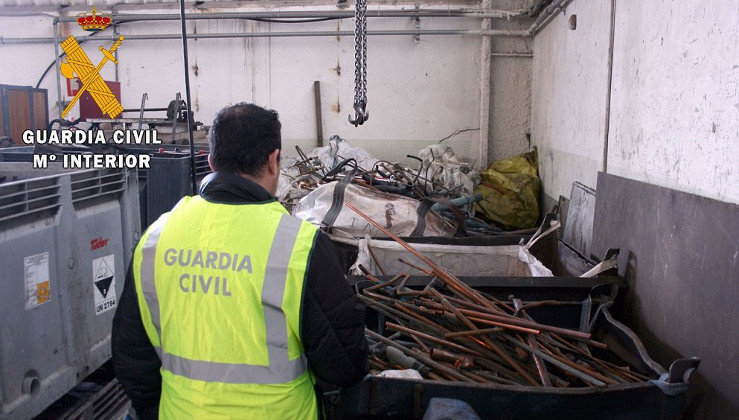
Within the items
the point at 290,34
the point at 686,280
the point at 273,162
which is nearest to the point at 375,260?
the point at 686,280

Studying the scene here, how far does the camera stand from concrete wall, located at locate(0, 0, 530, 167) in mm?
6148

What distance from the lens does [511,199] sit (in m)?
4.85

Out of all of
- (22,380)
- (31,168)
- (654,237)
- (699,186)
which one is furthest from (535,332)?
(31,168)

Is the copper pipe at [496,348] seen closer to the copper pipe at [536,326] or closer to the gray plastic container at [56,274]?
the copper pipe at [536,326]

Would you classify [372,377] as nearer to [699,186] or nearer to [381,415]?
[381,415]

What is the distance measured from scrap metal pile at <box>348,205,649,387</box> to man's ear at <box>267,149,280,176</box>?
0.90 meters

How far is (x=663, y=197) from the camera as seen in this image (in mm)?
2004

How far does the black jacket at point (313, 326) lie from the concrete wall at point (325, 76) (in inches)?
207

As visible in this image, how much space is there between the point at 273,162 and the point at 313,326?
36 cm

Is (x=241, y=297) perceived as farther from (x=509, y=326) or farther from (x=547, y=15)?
(x=547, y=15)

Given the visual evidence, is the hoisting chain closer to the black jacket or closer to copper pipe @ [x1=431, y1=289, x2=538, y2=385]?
copper pipe @ [x1=431, y1=289, x2=538, y2=385]

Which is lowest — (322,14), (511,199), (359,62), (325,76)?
(511,199)

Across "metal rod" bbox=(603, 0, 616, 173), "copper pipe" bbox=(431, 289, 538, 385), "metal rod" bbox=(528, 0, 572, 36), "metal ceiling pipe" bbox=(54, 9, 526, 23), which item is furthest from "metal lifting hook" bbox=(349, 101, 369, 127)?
"metal ceiling pipe" bbox=(54, 9, 526, 23)

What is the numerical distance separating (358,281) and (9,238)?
1.28m
